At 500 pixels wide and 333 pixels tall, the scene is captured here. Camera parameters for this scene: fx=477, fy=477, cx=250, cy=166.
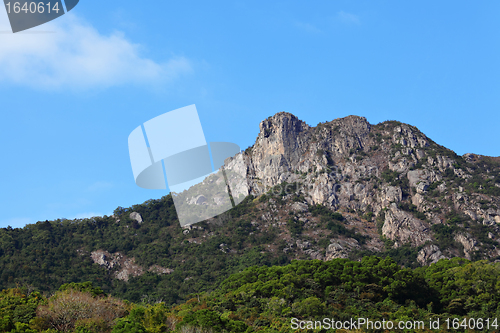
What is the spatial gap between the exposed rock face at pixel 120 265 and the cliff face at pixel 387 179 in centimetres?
2497

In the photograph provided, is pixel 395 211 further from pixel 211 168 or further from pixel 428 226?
pixel 211 168

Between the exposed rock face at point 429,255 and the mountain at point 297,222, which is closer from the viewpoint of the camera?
the exposed rock face at point 429,255

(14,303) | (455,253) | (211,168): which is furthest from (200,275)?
(211,168)

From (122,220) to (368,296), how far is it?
57.8 m

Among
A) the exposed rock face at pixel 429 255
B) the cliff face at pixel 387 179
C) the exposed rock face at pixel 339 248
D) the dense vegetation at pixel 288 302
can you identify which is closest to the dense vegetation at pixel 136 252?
the exposed rock face at pixel 339 248

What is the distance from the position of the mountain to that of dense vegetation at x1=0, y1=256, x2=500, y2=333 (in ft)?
67.7

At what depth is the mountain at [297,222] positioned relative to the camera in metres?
65.0

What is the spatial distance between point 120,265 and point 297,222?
27931 mm

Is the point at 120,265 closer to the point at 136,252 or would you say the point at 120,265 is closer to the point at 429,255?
the point at 136,252

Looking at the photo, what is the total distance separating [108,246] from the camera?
74.1m

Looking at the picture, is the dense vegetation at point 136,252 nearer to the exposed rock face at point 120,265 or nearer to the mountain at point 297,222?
the mountain at point 297,222

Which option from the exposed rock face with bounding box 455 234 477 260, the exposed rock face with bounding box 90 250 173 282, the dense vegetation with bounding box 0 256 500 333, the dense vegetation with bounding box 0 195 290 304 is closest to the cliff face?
the exposed rock face with bounding box 455 234 477 260

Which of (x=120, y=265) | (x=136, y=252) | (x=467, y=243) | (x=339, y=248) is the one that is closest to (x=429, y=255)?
(x=467, y=243)

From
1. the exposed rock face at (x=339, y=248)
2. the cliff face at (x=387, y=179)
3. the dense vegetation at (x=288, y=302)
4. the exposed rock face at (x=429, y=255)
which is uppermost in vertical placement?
the cliff face at (x=387, y=179)
